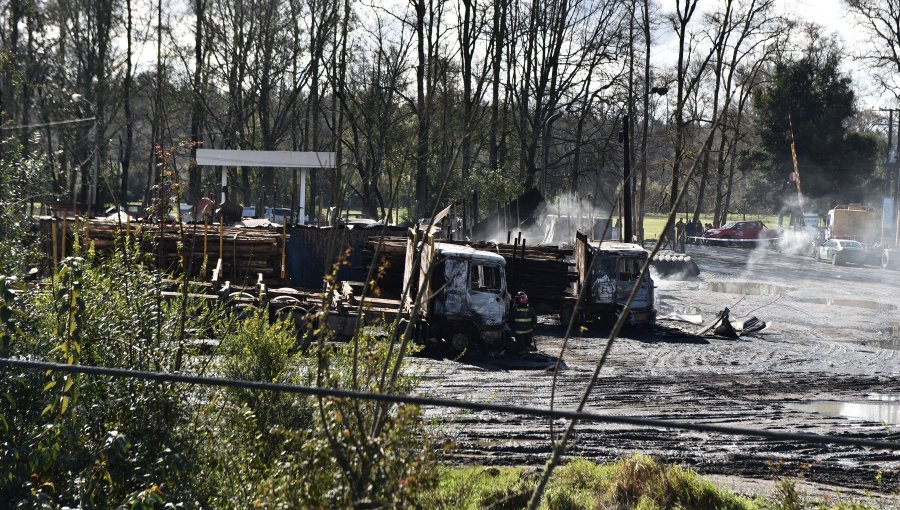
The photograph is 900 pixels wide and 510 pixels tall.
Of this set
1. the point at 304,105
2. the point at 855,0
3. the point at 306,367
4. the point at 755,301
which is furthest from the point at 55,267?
the point at 855,0

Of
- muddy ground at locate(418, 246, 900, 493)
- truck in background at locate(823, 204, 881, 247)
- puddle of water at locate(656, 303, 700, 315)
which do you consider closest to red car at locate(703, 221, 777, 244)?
truck in background at locate(823, 204, 881, 247)

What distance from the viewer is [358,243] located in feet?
89.2

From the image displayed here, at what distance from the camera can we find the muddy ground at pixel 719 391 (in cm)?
1136

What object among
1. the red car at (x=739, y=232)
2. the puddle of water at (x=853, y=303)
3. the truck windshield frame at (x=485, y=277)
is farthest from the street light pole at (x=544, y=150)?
the truck windshield frame at (x=485, y=277)

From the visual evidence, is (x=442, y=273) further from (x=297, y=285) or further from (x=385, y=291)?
(x=297, y=285)

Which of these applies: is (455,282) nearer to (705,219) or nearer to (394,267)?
(394,267)

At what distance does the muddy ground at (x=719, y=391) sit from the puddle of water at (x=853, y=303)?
1.65 feet

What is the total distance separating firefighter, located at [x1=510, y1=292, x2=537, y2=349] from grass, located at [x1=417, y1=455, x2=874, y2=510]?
375 inches

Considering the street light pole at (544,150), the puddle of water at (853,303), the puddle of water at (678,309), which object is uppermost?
the street light pole at (544,150)

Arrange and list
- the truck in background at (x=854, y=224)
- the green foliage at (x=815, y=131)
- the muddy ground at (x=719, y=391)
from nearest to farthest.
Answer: the muddy ground at (x=719, y=391)
the truck in background at (x=854, y=224)
the green foliage at (x=815, y=131)

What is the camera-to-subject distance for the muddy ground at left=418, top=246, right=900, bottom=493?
1136 cm

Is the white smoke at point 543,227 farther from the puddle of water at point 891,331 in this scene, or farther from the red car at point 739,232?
the red car at point 739,232

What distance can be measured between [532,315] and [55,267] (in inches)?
554

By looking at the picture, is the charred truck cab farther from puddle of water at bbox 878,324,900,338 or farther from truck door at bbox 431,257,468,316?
puddle of water at bbox 878,324,900,338
